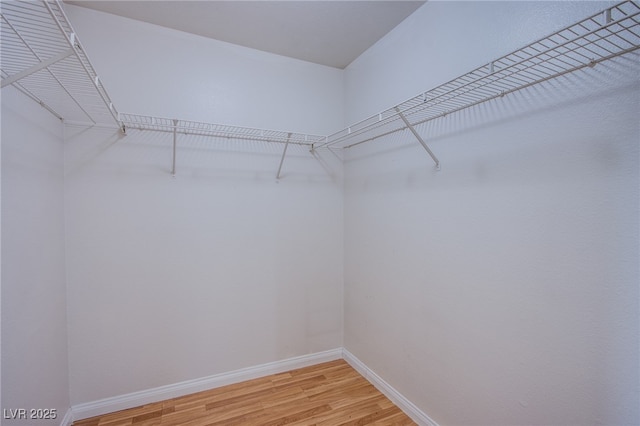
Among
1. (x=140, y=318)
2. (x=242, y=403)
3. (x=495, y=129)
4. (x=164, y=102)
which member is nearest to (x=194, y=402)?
(x=242, y=403)

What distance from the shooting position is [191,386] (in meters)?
2.02

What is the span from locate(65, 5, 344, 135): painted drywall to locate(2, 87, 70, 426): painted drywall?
1.69 ft

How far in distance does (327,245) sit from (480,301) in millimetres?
1320

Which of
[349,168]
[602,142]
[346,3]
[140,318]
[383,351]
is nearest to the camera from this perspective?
[602,142]

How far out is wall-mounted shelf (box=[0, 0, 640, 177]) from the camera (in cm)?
86

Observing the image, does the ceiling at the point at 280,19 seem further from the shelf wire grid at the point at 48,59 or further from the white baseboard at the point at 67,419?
the white baseboard at the point at 67,419

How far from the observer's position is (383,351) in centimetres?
208

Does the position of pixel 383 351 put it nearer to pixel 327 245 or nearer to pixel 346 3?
pixel 327 245

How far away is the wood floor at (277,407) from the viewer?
5.79 ft

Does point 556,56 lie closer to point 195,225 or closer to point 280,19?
point 280,19

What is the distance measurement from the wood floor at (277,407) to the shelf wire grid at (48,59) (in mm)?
1822

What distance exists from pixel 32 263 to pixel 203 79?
1473mm

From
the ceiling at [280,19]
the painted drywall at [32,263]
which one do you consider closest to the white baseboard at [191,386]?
the painted drywall at [32,263]

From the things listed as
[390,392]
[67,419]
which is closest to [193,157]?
A: [67,419]
